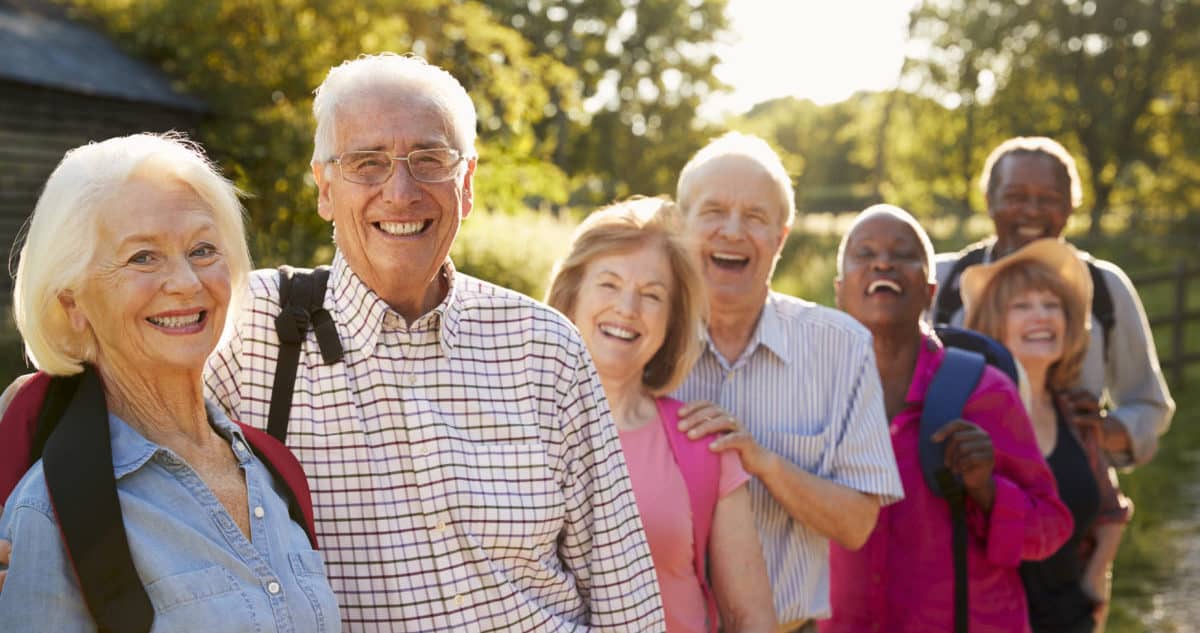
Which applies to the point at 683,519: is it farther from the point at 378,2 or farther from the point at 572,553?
the point at 378,2

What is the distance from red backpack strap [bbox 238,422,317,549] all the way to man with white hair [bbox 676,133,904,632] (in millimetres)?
1142

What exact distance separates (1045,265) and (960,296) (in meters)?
0.47

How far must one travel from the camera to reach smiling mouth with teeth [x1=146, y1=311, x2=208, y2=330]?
192 cm

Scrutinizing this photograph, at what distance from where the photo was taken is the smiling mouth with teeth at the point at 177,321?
1.92 m

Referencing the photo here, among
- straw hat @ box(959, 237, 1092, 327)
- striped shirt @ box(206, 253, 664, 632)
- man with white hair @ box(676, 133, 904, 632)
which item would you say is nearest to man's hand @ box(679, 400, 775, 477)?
man with white hair @ box(676, 133, 904, 632)

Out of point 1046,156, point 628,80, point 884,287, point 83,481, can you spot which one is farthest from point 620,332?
point 628,80

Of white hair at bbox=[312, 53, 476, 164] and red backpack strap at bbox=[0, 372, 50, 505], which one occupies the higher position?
white hair at bbox=[312, 53, 476, 164]

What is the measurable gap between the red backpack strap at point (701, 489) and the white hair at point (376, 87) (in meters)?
0.99

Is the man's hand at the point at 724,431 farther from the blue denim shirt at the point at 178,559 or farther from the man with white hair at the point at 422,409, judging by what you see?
the blue denim shirt at the point at 178,559

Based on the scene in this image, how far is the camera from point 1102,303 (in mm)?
4562

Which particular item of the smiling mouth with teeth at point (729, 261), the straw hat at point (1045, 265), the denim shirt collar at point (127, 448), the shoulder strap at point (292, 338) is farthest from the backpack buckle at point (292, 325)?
the straw hat at point (1045, 265)

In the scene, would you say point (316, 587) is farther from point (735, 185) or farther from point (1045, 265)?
point (1045, 265)

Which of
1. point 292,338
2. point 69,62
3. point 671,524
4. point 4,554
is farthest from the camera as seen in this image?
point 69,62

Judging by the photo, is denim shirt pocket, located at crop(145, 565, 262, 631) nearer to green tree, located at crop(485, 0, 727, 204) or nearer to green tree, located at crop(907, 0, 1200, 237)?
green tree, located at crop(485, 0, 727, 204)
